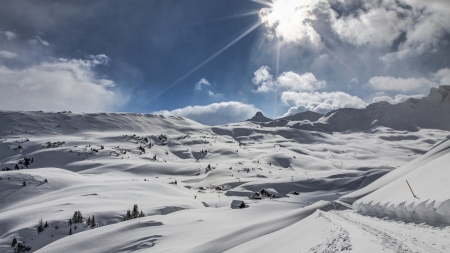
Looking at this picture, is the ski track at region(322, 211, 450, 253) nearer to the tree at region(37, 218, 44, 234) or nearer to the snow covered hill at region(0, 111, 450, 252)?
the snow covered hill at region(0, 111, 450, 252)

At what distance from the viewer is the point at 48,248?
16.9m

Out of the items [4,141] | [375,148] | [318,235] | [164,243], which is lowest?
[164,243]

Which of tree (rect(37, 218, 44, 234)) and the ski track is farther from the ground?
the ski track

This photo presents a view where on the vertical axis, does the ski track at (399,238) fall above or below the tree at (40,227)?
above

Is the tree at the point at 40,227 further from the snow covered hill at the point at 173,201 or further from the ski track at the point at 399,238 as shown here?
Answer: the ski track at the point at 399,238

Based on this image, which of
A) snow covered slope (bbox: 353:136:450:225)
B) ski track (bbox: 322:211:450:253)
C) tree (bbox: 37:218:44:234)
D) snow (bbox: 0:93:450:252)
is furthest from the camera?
tree (bbox: 37:218:44:234)

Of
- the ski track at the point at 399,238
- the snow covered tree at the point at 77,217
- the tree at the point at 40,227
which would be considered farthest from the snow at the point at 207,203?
the snow covered tree at the point at 77,217

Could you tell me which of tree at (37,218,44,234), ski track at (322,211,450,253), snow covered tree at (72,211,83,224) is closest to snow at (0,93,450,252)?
ski track at (322,211,450,253)

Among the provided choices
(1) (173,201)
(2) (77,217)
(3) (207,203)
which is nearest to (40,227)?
(2) (77,217)

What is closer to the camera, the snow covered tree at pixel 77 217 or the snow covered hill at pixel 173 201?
the snow covered hill at pixel 173 201

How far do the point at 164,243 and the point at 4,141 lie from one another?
117928 mm

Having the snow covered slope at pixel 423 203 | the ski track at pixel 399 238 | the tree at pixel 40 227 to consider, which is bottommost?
the tree at pixel 40 227

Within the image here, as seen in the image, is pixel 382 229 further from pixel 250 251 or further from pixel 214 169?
pixel 214 169

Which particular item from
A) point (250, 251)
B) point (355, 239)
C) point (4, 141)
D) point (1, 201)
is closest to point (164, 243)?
point (250, 251)
